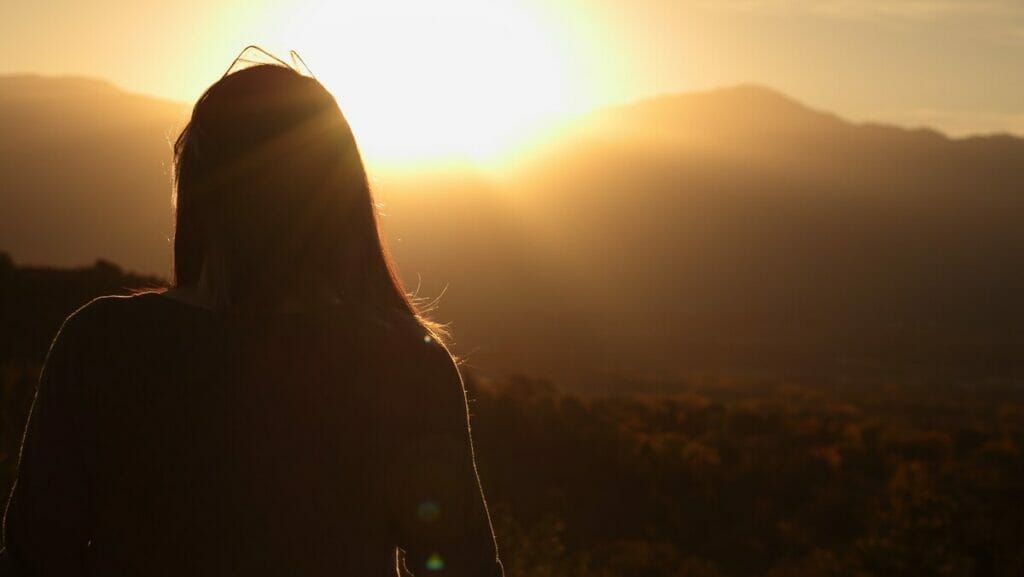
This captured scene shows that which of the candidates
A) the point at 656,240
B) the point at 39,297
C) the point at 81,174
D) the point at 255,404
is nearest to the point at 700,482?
the point at 39,297

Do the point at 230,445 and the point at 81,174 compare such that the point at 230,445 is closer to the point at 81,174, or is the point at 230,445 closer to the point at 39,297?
the point at 39,297

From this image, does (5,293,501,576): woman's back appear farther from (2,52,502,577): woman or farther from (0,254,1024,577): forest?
(0,254,1024,577): forest

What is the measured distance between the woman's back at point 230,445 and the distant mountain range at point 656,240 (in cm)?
4628

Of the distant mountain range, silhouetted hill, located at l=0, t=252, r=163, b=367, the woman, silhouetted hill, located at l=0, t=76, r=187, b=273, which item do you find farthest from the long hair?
silhouetted hill, located at l=0, t=76, r=187, b=273

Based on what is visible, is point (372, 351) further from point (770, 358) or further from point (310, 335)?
point (770, 358)

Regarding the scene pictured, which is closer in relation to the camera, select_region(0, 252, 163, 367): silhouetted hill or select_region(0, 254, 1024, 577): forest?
select_region(0, 254, 1024, 577): forest

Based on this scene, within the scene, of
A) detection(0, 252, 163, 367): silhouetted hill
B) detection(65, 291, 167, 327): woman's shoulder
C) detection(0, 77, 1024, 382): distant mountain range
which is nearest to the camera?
detection(65, 291, 167, 327): woman's shoulder

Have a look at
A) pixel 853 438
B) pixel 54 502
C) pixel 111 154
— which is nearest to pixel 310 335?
pixel 54 502

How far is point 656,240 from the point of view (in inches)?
3920

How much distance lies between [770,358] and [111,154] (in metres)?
62.3

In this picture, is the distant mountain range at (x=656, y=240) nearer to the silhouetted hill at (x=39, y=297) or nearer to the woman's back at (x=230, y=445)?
the silhouetted hill at (x=39, y=297)

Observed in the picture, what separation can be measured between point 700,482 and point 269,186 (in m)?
17.5

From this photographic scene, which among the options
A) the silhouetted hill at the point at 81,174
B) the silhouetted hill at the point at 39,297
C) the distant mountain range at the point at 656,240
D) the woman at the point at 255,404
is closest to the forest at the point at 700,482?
the silhouetted hill at the point at 39,297

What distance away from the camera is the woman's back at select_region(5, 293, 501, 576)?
128 cm
